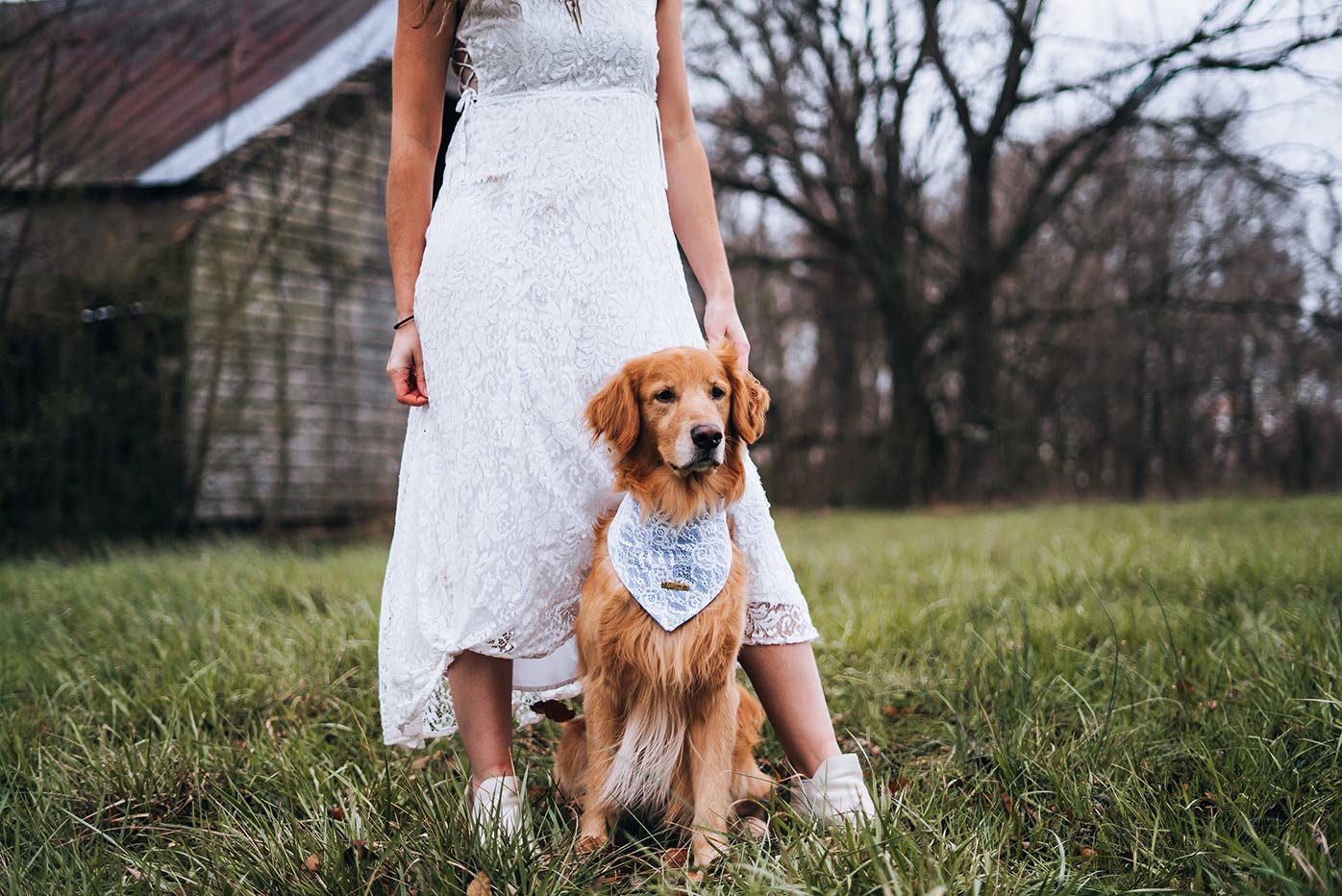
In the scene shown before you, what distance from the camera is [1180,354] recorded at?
12211mm

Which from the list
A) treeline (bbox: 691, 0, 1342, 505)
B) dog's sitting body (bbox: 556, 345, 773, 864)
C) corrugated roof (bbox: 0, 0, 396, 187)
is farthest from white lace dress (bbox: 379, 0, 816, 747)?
treeline (bbox: 691, 0, 1342, 505)

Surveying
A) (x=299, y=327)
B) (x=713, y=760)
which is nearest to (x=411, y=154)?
(x=713, y=760)

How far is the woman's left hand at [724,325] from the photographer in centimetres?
232

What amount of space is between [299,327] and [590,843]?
8.23m

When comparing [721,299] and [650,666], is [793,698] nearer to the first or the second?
[650,666]

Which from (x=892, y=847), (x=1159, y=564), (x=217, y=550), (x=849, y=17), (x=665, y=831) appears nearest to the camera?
(x=892, y=847)

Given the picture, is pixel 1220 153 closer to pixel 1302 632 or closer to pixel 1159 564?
pixel 1159 564

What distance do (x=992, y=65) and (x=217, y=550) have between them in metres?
9.70

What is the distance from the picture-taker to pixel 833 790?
2.04 metres

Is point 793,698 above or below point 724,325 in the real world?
below

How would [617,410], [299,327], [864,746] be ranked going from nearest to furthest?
1. [617,410]
2. [864,746]
3. [299,327]

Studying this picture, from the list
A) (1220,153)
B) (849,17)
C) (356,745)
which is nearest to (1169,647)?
(356,745)

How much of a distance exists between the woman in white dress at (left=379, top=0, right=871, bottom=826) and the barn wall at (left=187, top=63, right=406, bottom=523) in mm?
6360

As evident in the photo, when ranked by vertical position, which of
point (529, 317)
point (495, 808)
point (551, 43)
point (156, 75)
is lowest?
point (495, 808)
